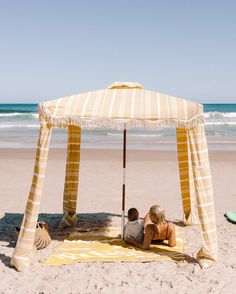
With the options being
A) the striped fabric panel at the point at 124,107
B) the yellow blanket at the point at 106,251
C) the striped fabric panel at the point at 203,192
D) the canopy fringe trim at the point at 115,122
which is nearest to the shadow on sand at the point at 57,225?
the yellow blanket at the point at 106,251

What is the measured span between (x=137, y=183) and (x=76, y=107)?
6.66 meters

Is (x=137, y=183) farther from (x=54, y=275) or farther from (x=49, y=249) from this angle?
(x=54, y=275)

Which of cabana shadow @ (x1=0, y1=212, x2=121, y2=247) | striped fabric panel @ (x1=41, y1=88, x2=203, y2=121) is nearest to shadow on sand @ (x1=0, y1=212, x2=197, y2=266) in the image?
cabana shadow @ (x1=0, y1=212, x2=121, y2=247)

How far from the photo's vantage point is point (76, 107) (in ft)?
20.7

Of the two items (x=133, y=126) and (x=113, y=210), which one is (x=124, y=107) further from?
(x=113, y=210)

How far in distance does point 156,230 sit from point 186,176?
181 cm

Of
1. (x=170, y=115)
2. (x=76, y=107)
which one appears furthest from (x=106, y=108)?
(x=170, y=115)

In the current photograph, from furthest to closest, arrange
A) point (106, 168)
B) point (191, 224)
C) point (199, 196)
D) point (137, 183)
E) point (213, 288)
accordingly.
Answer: point (106, 168) < point (137, 183) < point (191, 224) < point (199, 196) < point (213, 288)

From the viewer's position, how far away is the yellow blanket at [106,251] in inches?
248

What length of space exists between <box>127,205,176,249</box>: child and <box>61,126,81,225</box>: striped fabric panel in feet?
5.90

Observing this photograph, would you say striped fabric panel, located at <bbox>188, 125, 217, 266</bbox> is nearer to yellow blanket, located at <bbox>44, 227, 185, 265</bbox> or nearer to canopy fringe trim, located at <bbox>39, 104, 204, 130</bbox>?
canopy fringe trim, located at <bbox>39, 104, 204, 130</bbox>

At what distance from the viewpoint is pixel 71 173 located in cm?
852

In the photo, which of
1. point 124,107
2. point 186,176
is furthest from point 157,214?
point 186,176

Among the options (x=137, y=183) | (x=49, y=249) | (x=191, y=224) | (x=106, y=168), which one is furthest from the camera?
(x=106, y=168)
